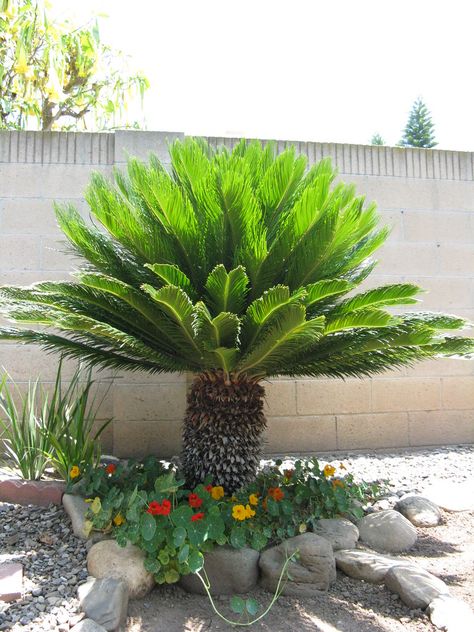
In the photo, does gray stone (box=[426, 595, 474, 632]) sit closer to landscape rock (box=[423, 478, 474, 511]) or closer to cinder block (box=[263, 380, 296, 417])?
landscape rock (box=[423, 478, 474, 511])

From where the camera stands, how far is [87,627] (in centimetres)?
242

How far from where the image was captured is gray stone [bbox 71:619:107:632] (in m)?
2.41

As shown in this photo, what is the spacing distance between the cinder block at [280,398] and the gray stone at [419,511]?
4.77 feet

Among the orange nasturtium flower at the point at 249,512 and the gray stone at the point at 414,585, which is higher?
the orange nasturtium flower at the point at 249,512

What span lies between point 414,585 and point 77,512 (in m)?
1.81

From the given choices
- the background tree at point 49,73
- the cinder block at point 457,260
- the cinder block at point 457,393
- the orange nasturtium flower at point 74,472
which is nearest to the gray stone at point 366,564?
the orange nasturtium flower at point 74,472

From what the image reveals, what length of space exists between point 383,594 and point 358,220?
6.44 feet

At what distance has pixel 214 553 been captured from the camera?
2.97 metres

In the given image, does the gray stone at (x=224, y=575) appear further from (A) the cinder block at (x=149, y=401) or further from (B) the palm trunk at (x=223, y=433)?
(A) the cinder block at (x=149, y=401)

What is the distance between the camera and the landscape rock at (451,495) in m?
3.99

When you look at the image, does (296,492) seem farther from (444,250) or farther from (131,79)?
(131,79)

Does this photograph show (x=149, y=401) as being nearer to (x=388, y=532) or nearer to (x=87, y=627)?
(x=388, y=532)

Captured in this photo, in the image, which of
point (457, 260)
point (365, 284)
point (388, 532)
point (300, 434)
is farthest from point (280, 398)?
point (457, 260)

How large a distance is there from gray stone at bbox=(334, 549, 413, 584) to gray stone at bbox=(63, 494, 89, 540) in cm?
136
